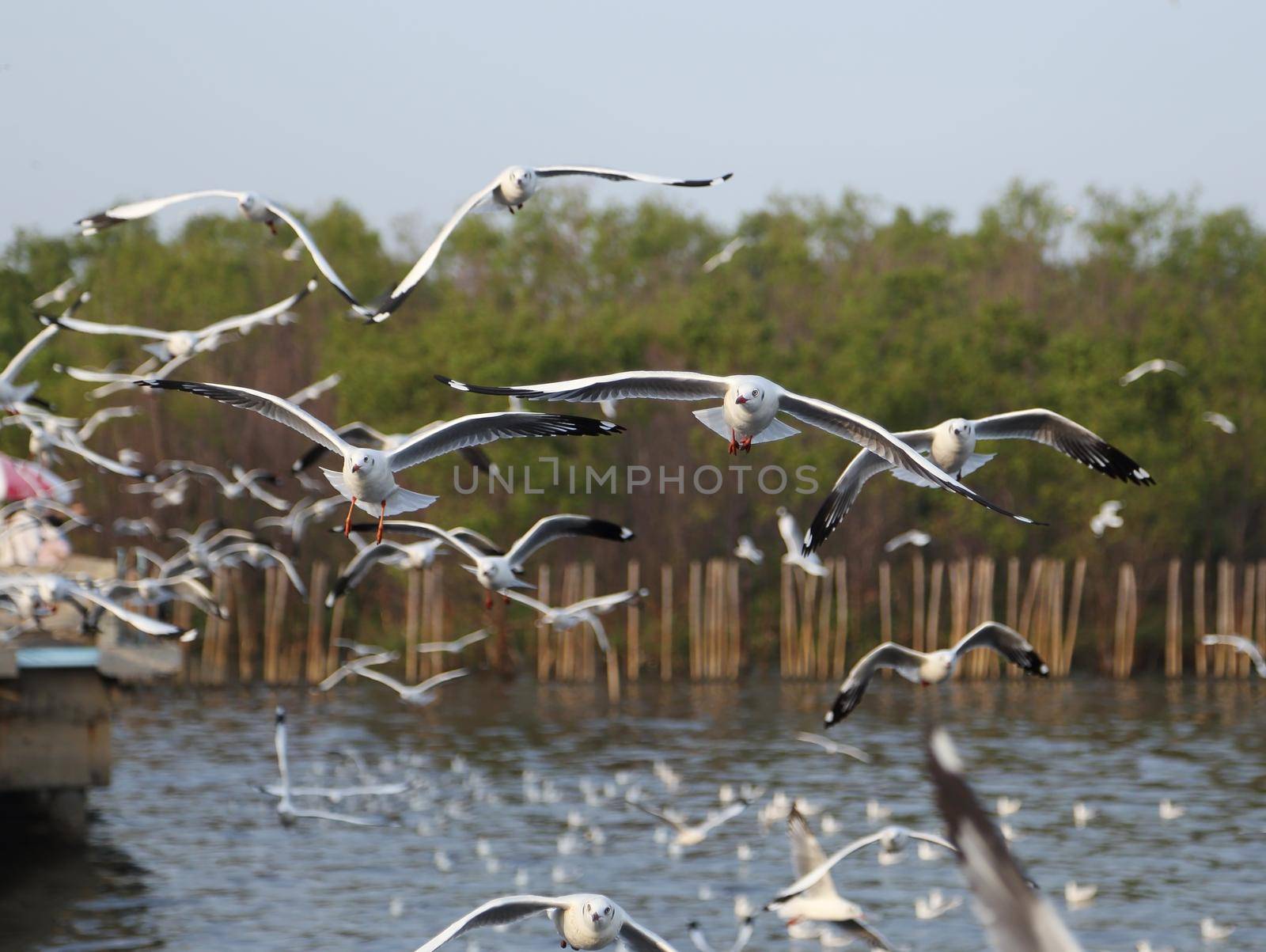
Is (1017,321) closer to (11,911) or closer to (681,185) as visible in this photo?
(11,911)

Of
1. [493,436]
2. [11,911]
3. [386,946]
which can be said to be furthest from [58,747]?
[493,436]

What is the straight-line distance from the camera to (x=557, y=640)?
49625 mm

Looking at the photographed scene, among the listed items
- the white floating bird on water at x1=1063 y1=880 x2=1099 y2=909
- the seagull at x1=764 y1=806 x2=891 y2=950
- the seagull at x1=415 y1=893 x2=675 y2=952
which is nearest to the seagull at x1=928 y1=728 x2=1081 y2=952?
the seagull at x1=415 y1=893 x2=675 y2=952

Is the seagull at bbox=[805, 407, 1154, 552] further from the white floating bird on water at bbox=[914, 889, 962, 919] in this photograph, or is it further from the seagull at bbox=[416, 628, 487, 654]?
the seagull at bbox=[416, 628, 487, 654]

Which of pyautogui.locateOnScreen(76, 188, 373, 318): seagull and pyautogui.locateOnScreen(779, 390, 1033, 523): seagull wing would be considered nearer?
pyautogui.locateOnScreen(779, 390, 1033, 523): seagull wing

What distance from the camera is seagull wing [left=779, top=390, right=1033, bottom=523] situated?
30.2 ft

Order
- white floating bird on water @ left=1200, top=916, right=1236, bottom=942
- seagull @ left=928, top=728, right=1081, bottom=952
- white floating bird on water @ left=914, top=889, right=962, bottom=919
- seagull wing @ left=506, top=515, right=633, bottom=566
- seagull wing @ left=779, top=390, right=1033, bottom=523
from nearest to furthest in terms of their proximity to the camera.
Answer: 1. seagull @ left=928, top=728, right=1081, bottom=952
2. seagull wing @ left=779, top=390, right=1033, bottom=523
3. seagull wing @ left=506, top=515, right=633, bottom=566
4. white floating bird on water @ left=914, top=889, right=962, bottom=919
5. white floating bird on water @ left=1200, top=916, right=1236, bottom=942

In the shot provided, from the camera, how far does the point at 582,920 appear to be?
10.1 metres

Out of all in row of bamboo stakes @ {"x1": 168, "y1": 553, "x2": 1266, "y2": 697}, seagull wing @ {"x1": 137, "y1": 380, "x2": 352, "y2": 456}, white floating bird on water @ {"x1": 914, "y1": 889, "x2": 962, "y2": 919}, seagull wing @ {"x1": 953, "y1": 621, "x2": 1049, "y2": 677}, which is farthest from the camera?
row of bamboo stakes @ {"x1": 168, "y1": 553, "x2": 1266, "y2": 697}

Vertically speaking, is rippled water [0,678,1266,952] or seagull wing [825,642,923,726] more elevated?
seagull wing [825,642,923,726]

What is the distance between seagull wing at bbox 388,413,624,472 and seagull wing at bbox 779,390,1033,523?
3.79 feet

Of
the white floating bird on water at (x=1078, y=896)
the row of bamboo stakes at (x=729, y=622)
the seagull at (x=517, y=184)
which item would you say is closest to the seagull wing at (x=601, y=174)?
the seagull at (x=517, y=184)

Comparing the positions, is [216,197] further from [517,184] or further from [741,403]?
[741,403]

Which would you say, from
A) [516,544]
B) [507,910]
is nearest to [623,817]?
[516,544]
